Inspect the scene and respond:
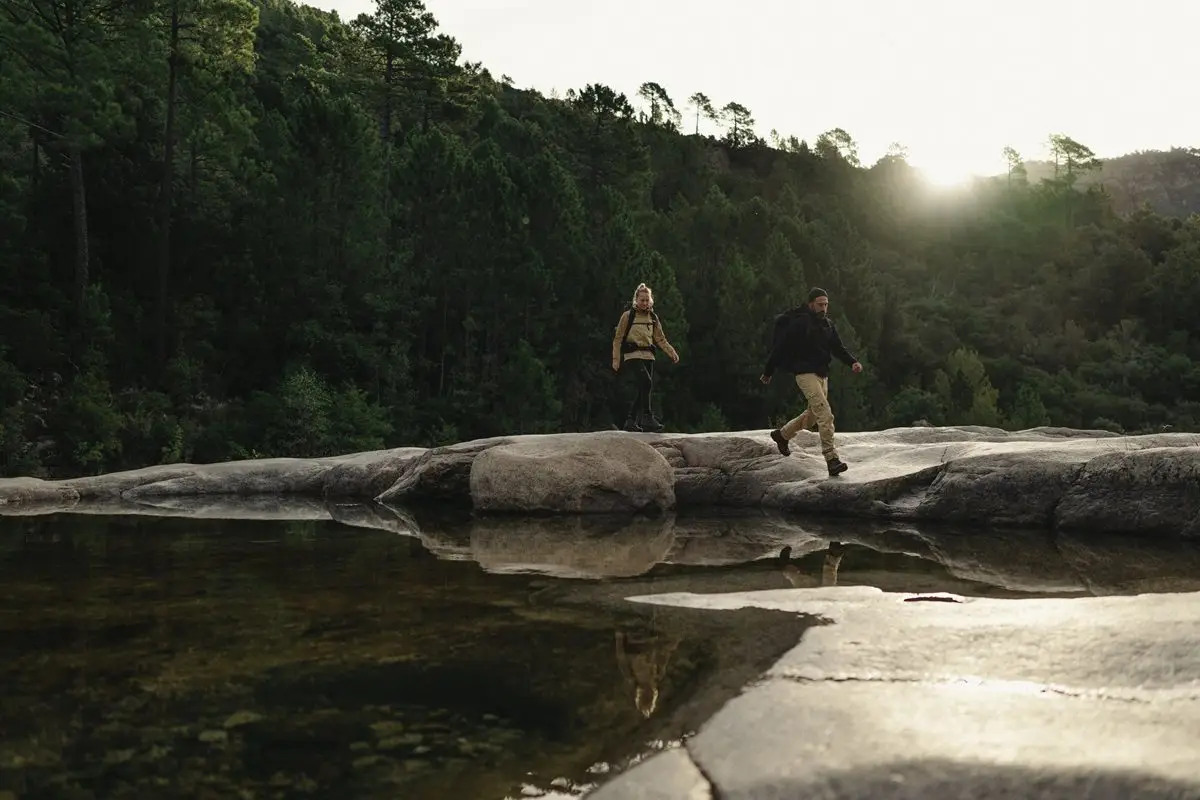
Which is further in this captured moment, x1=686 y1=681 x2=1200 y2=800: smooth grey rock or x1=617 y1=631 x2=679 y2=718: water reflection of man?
x1=617 y1=631 x2=679 y2=718: water reflection of man

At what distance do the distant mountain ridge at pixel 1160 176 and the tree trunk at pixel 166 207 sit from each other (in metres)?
155

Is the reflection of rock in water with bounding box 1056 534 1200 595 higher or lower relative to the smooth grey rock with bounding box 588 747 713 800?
lower

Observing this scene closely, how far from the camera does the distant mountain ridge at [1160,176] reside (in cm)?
16021

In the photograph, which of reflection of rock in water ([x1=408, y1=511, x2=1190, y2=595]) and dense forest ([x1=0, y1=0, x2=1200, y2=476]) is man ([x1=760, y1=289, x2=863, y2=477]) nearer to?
reflection of rock in water ([x1=408, y1=511, x2=1190, y2=595])

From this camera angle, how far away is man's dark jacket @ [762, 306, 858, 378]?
400 inches

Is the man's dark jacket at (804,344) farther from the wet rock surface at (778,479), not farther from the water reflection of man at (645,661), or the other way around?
the water reflection of man at (645,661)

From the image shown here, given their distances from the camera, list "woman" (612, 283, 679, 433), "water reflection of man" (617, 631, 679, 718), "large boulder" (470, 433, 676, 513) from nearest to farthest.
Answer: "water reflection of man" (617, 631, 679, 718) → "large boulder" (470, 433, 676, 513) → "woman" (612, 283, 679, 433)

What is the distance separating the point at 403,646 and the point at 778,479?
7673mm

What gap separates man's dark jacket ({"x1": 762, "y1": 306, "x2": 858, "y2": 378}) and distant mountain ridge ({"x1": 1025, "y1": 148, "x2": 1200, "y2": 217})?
163993 mm

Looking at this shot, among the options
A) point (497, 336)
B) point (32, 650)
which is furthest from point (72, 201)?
point (32, 650)

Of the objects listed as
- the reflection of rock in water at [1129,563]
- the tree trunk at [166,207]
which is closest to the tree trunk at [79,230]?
the tree trunk at [166,207]

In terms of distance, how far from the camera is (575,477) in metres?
11.0

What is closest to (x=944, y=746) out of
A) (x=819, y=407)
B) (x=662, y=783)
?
(x=662, y=783)

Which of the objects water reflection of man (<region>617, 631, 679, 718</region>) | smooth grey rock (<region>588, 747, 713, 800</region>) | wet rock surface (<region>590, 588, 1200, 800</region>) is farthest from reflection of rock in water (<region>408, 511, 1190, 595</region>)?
smooth grey rock (<region>588, 747, 713, 800</region>)
